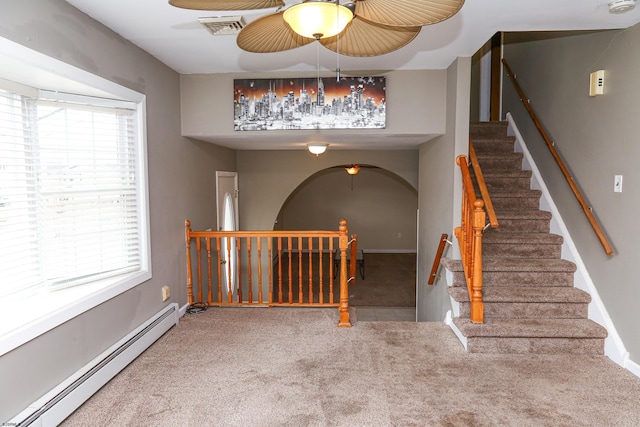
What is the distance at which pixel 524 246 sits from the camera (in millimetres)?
3986

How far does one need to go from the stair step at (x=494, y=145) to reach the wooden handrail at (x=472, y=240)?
5.10 ft

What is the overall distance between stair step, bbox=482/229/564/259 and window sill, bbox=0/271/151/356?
10.5 ft

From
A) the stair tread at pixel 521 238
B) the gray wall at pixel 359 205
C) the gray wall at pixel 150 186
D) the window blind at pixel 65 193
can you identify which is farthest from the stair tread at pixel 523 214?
the gray wall at pixel 359 205

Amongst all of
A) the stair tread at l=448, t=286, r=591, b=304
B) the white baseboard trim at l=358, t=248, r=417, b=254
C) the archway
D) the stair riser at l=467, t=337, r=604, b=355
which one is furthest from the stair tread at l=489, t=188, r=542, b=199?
the white baseboard trim at l=358, t=248, r=417, b=254

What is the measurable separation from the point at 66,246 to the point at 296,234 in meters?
1.91

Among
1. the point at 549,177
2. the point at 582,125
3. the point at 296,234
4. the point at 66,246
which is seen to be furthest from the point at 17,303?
the point at 549,177

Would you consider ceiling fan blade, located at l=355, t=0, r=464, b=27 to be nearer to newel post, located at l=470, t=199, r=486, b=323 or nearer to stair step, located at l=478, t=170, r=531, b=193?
newel post, located at l=470, t=199, r=486, b=323

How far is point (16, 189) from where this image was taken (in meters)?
2.38

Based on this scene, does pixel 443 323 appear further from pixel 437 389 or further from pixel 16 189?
pixel 16 189

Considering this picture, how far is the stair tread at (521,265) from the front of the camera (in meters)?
3.66

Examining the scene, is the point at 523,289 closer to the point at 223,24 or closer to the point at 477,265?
the point at 477,265

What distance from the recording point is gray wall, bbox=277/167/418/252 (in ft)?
36.3

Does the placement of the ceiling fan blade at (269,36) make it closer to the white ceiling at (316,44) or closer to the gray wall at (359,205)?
the white ceiling at (316,44)

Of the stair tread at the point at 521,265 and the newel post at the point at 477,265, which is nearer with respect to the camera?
the newel post at the point at 477,265
